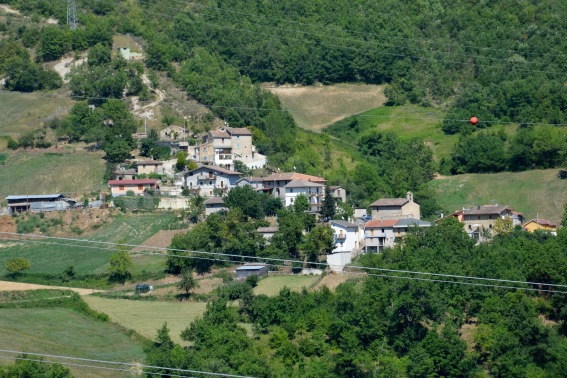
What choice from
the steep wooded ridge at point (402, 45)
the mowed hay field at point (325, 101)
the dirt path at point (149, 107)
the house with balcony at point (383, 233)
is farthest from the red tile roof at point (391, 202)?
the mowed hay field at point (325, 101)

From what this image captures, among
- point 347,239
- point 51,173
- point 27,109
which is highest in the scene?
point 27,109

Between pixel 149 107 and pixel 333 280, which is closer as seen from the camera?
pixel 333 280

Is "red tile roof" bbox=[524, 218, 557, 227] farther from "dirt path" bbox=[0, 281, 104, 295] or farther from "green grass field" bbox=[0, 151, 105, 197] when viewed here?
"green grass field" bbox=[0, 151, 105, 197]

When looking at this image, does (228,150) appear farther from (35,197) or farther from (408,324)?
(408,324)

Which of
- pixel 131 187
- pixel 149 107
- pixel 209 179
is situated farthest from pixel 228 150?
pixel 149 107

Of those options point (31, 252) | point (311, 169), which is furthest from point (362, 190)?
point (31, 252)

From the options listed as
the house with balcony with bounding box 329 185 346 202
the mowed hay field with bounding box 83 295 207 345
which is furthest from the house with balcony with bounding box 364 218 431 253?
the mowed hay field with bounding box 83 295 207 345
